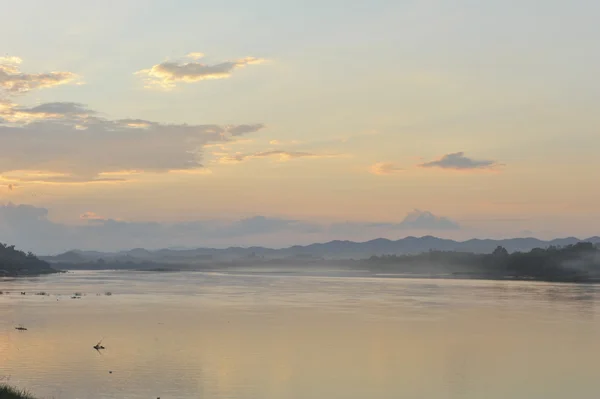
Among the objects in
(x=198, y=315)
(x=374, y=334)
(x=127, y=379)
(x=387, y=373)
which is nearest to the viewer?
(x=127, y=379)

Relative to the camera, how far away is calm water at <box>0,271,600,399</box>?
35.9 metres

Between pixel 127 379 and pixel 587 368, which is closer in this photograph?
pixel 127 379

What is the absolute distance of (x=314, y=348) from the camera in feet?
166

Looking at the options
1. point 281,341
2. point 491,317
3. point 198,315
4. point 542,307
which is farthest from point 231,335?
point 542,307

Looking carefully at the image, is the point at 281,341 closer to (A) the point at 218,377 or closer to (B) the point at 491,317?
(A) the point at 218,377

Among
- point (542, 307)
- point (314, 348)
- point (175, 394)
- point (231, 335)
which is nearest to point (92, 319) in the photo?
point (231, 335)

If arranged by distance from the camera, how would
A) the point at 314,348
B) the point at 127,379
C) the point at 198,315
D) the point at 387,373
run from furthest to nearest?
the point at 198,315 → the point at 314,348 → the point at 387,373 → the point at 127,379

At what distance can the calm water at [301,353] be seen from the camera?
35875 millimetres

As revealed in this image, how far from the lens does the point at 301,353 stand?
4797 centimetres

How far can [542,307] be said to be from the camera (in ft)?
293

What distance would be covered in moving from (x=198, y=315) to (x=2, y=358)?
1357 inches

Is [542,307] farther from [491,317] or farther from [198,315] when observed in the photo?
[198,315]

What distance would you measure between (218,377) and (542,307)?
63.1 metres

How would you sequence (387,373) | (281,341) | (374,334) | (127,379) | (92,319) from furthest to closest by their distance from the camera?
1. (92,319)
2. (374,334)
3. (281,341)
4. (387,373)
5. (127,379)
